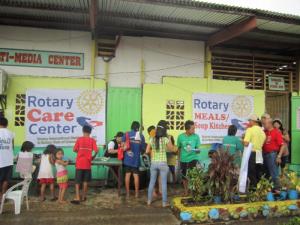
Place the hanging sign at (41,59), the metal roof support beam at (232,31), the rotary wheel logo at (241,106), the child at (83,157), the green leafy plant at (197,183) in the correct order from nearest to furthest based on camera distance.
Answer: the green leafy plant at (197,183)
the child at (83,157)
the metal roof support beam at (232,31)
the hanging sign at (41,59)
the rotary wheel logo at (241,106)

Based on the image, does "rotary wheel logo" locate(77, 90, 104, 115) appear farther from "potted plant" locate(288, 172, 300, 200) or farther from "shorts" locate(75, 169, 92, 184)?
"potted plant" locate(288, 172, 300, 200)

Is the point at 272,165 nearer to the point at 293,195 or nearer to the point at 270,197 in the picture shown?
the point at 293,195

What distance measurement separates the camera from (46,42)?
9.21 metres

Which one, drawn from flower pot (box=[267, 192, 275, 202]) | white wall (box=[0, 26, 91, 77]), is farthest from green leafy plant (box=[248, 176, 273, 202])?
white wall (box=[0, 26, 91, 77])

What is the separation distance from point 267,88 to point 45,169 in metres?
7.15

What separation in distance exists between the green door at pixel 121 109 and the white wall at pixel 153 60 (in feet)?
0.79

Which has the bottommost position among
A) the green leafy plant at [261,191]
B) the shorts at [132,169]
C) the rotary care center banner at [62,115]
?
the green leafy plant at [261,191]

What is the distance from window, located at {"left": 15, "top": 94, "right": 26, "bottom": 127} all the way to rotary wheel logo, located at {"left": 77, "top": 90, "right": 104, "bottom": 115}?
1431 millimetres

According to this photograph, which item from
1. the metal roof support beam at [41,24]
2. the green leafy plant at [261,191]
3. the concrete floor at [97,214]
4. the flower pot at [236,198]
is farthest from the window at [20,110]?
the green leafy plant at [261,191]

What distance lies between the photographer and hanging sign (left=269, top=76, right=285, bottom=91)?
35.7 ft

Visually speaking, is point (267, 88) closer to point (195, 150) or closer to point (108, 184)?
point (195, 150)

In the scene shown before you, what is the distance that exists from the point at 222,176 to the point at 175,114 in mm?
3653

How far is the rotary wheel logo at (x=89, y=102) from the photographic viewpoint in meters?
9.30

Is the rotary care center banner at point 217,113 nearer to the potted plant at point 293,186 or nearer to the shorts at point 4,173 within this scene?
the potted plant at point 293,186
